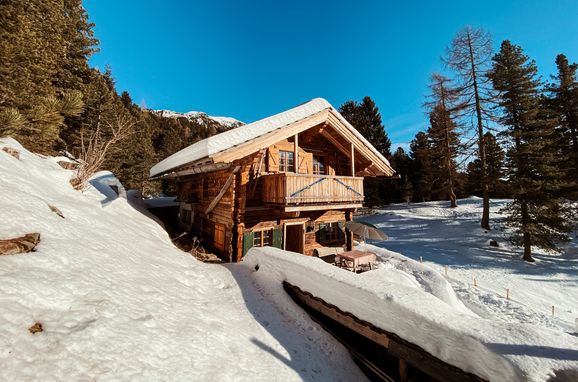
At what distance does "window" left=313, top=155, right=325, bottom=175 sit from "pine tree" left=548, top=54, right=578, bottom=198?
24.3 metres

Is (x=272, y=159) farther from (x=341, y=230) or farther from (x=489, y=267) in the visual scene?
(x=489, y=267)

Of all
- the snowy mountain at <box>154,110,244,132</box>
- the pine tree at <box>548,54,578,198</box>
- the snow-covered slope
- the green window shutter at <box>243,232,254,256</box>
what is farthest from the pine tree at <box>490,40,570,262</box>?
the snow-covered slope

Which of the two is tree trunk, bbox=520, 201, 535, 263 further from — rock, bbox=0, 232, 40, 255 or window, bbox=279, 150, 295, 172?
rock, bbox=0, 232, 40, 255

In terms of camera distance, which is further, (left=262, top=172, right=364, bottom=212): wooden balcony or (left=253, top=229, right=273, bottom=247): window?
(left=253, top=229, right=273, bottom=247): window

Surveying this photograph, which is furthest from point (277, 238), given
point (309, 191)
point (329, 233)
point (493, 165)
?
point (493, 165)

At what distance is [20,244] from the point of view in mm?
4035

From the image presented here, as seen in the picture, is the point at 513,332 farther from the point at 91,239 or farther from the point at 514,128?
the point at 514,128

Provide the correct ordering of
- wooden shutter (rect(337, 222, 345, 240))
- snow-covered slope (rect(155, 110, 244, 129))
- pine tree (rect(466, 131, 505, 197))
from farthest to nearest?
snow-covered slope (rect(155, 110, 244, 129))
pine tree (rect(466, 131, 505, 197))
wooden shutter (rect(337, 222, 345, 240))

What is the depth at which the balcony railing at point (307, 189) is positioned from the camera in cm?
1076

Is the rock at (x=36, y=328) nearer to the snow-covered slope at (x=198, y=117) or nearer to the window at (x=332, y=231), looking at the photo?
the window at (x=332, y=231)

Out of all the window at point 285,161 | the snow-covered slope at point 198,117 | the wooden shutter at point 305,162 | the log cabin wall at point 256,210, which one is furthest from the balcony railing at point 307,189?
the snow-covered slope at point 198,117

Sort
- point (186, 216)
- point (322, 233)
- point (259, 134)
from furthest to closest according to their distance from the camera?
point (186, 216)
point (322, 233)
point (259, 134)

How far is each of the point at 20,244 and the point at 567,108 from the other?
123 feet

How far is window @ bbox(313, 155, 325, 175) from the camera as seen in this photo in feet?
48.6
